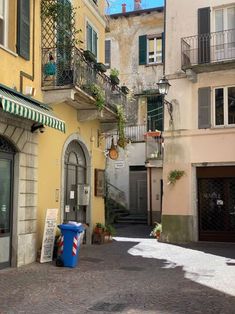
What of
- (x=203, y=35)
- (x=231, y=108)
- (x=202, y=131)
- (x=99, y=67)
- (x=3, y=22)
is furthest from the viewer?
(x=203, y=35)

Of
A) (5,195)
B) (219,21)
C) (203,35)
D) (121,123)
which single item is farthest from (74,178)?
(219,21)

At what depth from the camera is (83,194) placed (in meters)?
14.5

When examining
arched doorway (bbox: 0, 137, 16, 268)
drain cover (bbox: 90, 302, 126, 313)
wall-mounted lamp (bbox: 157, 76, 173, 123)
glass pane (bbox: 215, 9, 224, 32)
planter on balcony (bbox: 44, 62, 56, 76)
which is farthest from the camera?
glass pane (bbox: 215, 9, 224, 32)

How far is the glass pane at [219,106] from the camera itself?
54.7ft

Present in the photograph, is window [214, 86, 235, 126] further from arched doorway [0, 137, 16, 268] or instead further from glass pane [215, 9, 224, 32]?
arched doorway [0, 137, 16, 268]

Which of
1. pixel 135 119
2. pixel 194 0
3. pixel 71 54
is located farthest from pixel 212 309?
pixel 135 119

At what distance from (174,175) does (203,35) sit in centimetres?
515

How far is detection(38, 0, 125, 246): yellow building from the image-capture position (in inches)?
471

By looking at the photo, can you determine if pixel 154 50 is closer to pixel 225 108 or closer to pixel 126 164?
pixel 126 164

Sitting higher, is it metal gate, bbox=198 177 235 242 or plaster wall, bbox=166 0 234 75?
plaster wall, bbox=166 0 234 75

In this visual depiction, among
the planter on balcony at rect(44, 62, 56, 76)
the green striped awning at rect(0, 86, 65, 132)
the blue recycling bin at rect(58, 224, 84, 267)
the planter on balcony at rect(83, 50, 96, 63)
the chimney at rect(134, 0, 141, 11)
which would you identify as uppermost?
the chimney at rect(134, 0, 141, 11)

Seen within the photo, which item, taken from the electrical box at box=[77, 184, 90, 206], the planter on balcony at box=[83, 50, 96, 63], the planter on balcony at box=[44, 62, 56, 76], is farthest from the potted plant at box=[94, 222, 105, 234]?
the planter on balcony at box=[44, 62, 56, 76]

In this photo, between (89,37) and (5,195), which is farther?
(89,37)

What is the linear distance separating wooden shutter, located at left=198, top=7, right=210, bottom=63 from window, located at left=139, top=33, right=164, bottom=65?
30.2 feet
